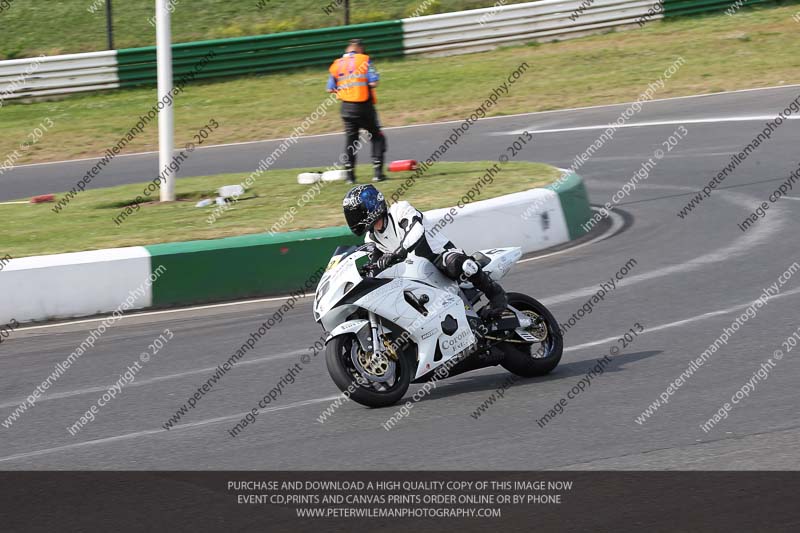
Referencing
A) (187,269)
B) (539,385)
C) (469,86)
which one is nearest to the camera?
(539,385)

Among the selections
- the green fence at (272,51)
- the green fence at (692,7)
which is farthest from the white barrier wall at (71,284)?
the green fence at (692,7)

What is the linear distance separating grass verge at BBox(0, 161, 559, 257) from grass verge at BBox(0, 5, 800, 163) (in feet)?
21.7

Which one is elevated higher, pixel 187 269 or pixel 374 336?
pixel 374 336

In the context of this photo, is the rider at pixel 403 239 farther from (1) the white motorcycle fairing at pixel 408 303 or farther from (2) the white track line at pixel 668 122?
(2) the white track line at pixel 668 122

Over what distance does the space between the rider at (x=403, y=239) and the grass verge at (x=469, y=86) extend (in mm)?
15580

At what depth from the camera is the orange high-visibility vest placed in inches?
646

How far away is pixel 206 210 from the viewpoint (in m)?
14.6

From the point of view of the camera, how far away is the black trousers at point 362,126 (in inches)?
645

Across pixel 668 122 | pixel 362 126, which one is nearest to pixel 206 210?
pixel 362 126

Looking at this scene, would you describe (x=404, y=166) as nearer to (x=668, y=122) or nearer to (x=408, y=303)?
(x=668, y=122)

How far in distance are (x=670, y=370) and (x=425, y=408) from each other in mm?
1790

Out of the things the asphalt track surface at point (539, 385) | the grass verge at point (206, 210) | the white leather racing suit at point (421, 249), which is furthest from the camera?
the grass verge at point (206, 210)

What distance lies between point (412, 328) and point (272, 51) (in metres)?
21.0
